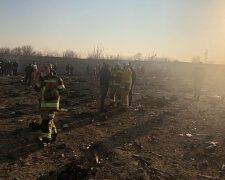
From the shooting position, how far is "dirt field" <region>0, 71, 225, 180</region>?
154 inches

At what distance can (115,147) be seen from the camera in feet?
16.7

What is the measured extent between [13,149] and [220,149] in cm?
509

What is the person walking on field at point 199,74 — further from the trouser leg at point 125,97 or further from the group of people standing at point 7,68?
the group of people standing at point 7,68

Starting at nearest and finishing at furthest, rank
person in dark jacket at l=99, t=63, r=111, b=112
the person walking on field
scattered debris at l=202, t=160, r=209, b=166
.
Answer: scattered debris at l=202, t=160, r=209, b=166, person in dark jacket at l=99, t=63, r=111, b=112, the person walking on field

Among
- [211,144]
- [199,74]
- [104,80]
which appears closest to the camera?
[211,144]

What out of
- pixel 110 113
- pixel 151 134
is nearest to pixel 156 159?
pixel 151 134

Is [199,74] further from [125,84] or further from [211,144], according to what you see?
[211,144]

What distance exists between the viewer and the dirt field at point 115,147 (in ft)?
12.8

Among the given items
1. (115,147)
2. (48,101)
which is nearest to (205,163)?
(115,147)

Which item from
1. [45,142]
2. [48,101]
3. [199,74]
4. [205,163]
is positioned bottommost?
[205,163]

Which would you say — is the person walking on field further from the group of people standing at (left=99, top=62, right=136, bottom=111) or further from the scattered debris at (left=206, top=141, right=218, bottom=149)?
the scattered debris at (left=206, top=141, right=218, bottom=149)

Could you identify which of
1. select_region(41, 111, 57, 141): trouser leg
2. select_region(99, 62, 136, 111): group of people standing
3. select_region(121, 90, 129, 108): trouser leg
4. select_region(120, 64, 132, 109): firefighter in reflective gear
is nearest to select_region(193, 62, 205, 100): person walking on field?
select_region(99, 62, 136, 111): group of people standing

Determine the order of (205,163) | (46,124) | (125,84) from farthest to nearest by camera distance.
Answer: (125,84), (46,124), (205,163)

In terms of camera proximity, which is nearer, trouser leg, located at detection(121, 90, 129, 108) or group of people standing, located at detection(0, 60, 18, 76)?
trouser leg, located at detection(121, 90, 129, 108)
